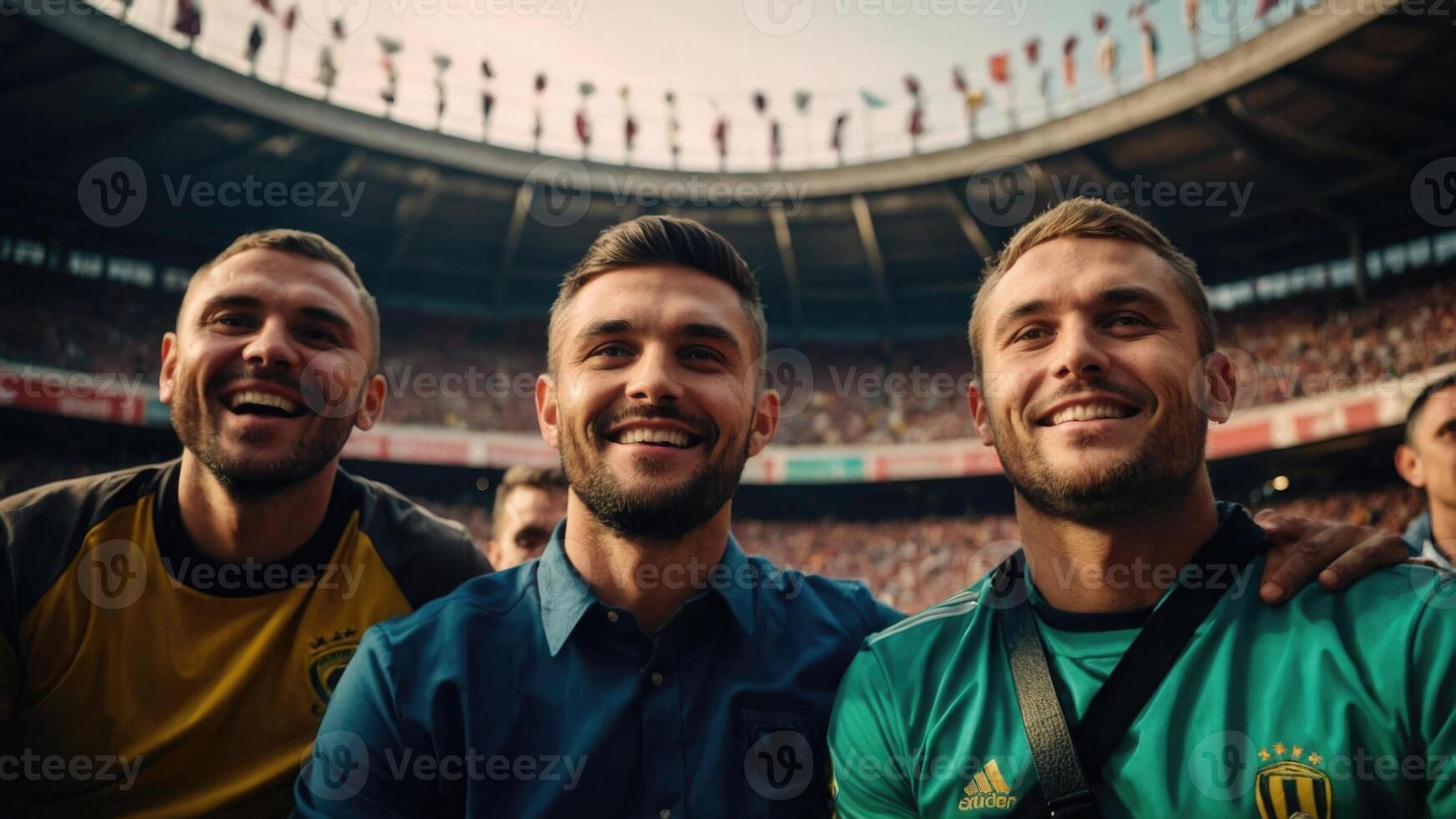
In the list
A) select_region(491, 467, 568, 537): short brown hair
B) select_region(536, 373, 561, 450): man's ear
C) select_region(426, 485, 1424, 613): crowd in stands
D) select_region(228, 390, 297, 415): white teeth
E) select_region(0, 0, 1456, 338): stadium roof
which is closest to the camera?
select_region(536, 373, 561, 450): man's ear

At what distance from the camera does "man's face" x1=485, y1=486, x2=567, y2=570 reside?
22.7 ft

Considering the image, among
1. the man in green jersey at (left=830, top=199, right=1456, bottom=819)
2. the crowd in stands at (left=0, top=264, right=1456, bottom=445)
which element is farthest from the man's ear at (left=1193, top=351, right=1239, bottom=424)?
the crowd in stands at (left=0, top=264, right=1456, bottom=445)

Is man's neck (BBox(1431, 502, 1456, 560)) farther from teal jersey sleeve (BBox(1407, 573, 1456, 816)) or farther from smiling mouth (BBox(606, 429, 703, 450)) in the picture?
smiling mouth (BBox(606, 429, 703, 450))

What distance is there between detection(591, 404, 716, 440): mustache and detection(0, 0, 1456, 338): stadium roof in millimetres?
17115

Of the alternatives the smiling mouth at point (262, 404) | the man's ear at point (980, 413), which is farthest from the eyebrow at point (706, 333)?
the smiling mouth at point (262, 404)

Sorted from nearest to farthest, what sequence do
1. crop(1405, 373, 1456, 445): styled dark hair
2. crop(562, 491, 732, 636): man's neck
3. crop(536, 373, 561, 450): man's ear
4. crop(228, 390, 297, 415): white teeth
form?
crop(562, 491, 732, 636): man's neck < crop(536, 373, 561, 450): man's ear < crop(228, 390, 297, 415): white teeth < crop(1405, 373, 1456, 445): styled dark hair

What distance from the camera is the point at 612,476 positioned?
2943 mm

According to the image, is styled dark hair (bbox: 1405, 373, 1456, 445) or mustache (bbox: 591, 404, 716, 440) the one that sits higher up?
styled dark hair (bbox: 1405, 373, 1456, 445)

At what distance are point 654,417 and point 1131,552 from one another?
158 centimetres

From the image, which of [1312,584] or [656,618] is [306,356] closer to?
[656,618]

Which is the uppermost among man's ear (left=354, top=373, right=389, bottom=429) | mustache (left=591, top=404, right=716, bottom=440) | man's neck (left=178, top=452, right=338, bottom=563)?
man's ear (left=354, top=373, right=389, bottom=429)

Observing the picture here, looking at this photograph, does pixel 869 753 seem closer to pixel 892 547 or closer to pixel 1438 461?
pixel 1438 461

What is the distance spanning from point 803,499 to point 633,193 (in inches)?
390

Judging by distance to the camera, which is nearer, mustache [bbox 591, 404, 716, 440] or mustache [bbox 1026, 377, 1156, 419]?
mustache [bbox 1026, 377, 1156, 419]
